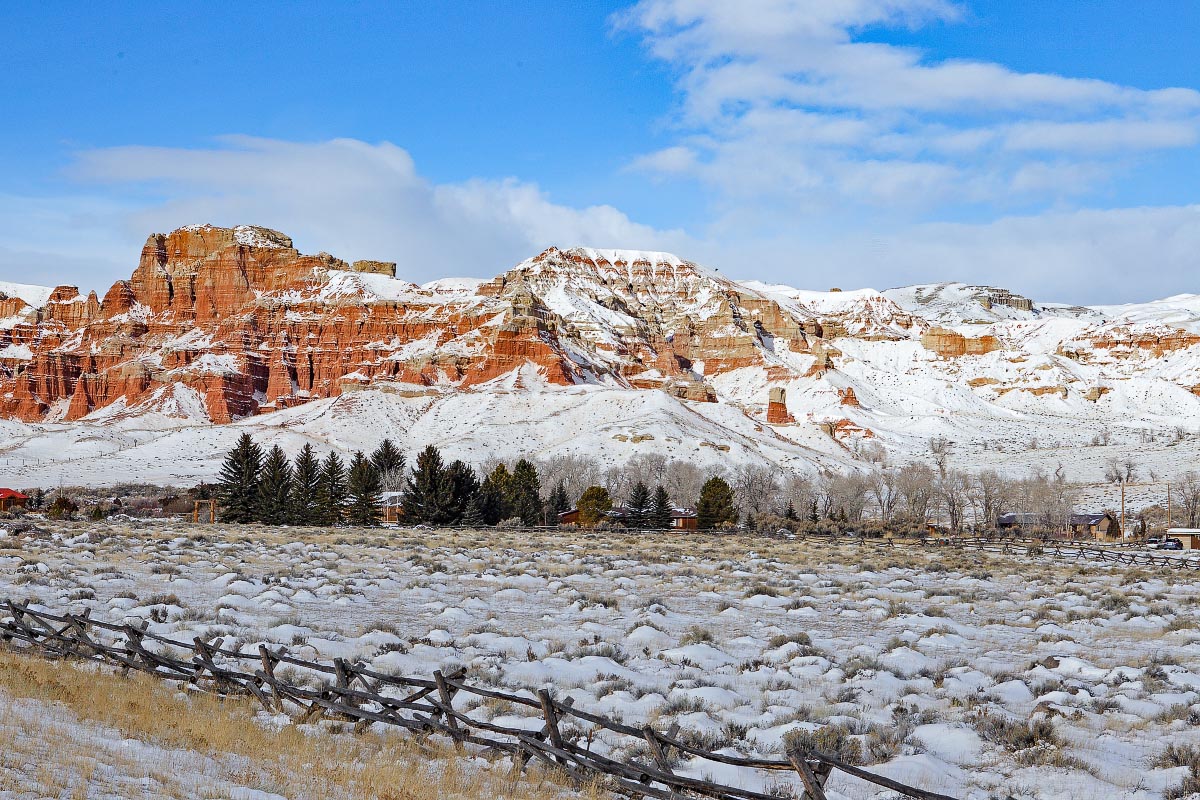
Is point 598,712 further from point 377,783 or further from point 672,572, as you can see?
point 672,572

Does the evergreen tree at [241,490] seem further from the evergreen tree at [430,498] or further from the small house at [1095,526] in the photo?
the small house at [1095,526]

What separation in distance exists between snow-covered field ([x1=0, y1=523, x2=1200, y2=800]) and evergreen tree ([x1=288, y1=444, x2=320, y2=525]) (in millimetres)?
26080

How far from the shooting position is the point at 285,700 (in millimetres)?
12852

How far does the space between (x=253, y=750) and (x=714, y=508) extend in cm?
6278

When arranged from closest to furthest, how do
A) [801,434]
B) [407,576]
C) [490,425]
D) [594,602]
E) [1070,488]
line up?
[594,602], [407,576], [1070,488], [490,425], [801,434]

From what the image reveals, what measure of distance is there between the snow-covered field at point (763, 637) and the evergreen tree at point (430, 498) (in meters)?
26.0

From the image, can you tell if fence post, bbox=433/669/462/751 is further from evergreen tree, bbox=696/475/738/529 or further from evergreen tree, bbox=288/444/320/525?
evergreen tree, bbox=696/475/738/529

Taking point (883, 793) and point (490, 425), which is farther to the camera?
point (490, 425)

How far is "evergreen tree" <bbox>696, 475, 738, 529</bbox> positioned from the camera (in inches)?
2808

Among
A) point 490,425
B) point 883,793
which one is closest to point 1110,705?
point 883,793

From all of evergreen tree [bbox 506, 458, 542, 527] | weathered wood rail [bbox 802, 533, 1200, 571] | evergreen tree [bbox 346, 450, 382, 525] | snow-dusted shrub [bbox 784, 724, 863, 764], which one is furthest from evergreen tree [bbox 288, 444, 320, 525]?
snow-dusted shrub [bbox 784, 724, 863, 764]

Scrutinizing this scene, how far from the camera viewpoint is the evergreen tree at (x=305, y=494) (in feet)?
201

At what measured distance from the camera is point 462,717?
11.0 metres

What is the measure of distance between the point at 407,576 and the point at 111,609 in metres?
9.68
